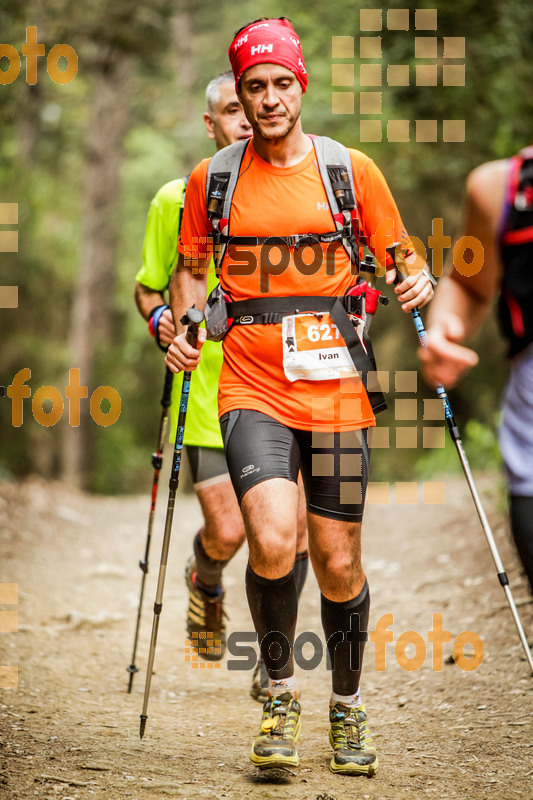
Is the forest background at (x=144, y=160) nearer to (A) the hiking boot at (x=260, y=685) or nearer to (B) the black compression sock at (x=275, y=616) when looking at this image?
(A) the hiking boot at (x=260, y=685)

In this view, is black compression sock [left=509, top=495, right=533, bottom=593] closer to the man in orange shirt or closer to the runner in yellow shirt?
the man in orange shirt

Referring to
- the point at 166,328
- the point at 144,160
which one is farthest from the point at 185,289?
the point at 144,160

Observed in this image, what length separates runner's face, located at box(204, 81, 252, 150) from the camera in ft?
17.0

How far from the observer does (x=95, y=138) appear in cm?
1944

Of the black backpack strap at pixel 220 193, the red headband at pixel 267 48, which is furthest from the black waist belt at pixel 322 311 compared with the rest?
the red headband at pixel 267 48

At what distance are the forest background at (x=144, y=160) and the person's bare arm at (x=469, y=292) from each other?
8.86 meters

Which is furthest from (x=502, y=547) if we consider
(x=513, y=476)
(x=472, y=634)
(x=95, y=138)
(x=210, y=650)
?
(x=95, y=138)

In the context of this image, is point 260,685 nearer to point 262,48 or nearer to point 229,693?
point 229,693

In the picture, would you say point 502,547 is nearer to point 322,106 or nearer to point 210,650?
point 210,650

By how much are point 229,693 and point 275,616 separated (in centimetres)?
205

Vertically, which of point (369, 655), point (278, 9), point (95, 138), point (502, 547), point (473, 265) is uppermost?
point (278, 9)

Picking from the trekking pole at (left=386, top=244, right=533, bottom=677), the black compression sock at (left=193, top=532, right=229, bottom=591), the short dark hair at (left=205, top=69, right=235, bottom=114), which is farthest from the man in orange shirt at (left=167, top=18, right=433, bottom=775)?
the short dark hair at (left=205, top=69, right=235, bottom=114)

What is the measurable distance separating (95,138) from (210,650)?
52.4ft

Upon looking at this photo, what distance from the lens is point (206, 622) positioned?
537cm
